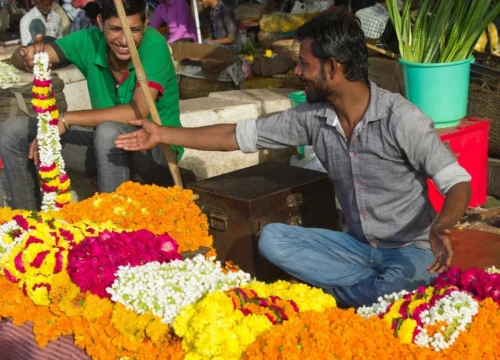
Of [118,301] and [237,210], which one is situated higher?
[118,301]

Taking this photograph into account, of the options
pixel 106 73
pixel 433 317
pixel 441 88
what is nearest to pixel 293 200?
pixel 441 88

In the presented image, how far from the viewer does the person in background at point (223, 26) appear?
914 cm

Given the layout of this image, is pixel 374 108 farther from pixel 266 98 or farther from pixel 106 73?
pixel 266 98

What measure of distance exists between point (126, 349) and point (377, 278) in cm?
126

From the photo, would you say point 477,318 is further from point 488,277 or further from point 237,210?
point 237,210

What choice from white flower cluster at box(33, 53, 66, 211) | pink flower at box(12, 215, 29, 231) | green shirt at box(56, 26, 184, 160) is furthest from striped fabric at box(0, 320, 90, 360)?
green shirt at box(56, 26, 184, 160)

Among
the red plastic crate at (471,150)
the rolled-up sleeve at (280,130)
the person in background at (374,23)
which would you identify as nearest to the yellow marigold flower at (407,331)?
the rolled-up sleeve at (280,130)

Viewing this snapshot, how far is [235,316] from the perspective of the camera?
2430 millimetres

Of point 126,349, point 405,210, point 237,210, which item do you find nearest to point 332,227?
point 237,210

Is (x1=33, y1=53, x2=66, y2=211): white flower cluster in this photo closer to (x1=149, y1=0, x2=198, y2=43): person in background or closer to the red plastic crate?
the red plastic crate

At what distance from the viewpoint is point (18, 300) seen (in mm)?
3076

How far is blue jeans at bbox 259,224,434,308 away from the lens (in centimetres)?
332

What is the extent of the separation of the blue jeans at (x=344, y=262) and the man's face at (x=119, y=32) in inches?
57.6

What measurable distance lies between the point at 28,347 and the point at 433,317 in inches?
67.8
